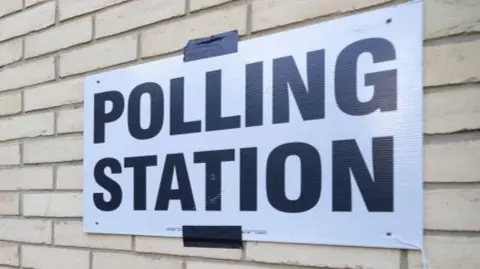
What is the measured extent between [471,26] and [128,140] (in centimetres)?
102

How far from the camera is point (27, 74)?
80.2 inches

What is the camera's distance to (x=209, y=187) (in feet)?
4.91

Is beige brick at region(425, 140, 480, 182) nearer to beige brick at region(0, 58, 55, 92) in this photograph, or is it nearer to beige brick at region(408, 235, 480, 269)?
beige brick at region(408, 235, 480, 269)

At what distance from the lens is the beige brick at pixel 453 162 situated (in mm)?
1111

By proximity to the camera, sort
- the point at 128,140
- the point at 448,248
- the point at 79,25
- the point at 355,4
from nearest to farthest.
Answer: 1. the point at 448,248
2. the point at 355,4
3. the point at 128,140
4. the point at 79,25

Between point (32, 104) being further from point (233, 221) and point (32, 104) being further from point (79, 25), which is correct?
point (233, 221)

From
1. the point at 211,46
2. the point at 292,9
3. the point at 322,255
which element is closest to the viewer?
the point at 322,255

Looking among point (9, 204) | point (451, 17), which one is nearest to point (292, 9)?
point (451, 17)

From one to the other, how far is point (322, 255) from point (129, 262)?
664mm

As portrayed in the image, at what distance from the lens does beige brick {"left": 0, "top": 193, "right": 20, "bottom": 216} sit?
2.04 m

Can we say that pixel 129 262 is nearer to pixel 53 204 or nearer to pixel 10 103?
pixel 53 204

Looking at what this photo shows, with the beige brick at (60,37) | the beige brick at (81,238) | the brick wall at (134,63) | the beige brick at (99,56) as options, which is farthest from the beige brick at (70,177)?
the beige brick at (60,37)

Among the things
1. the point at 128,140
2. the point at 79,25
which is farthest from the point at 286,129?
the point at 79,25

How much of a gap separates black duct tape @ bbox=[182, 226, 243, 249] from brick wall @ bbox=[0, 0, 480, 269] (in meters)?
0.02
